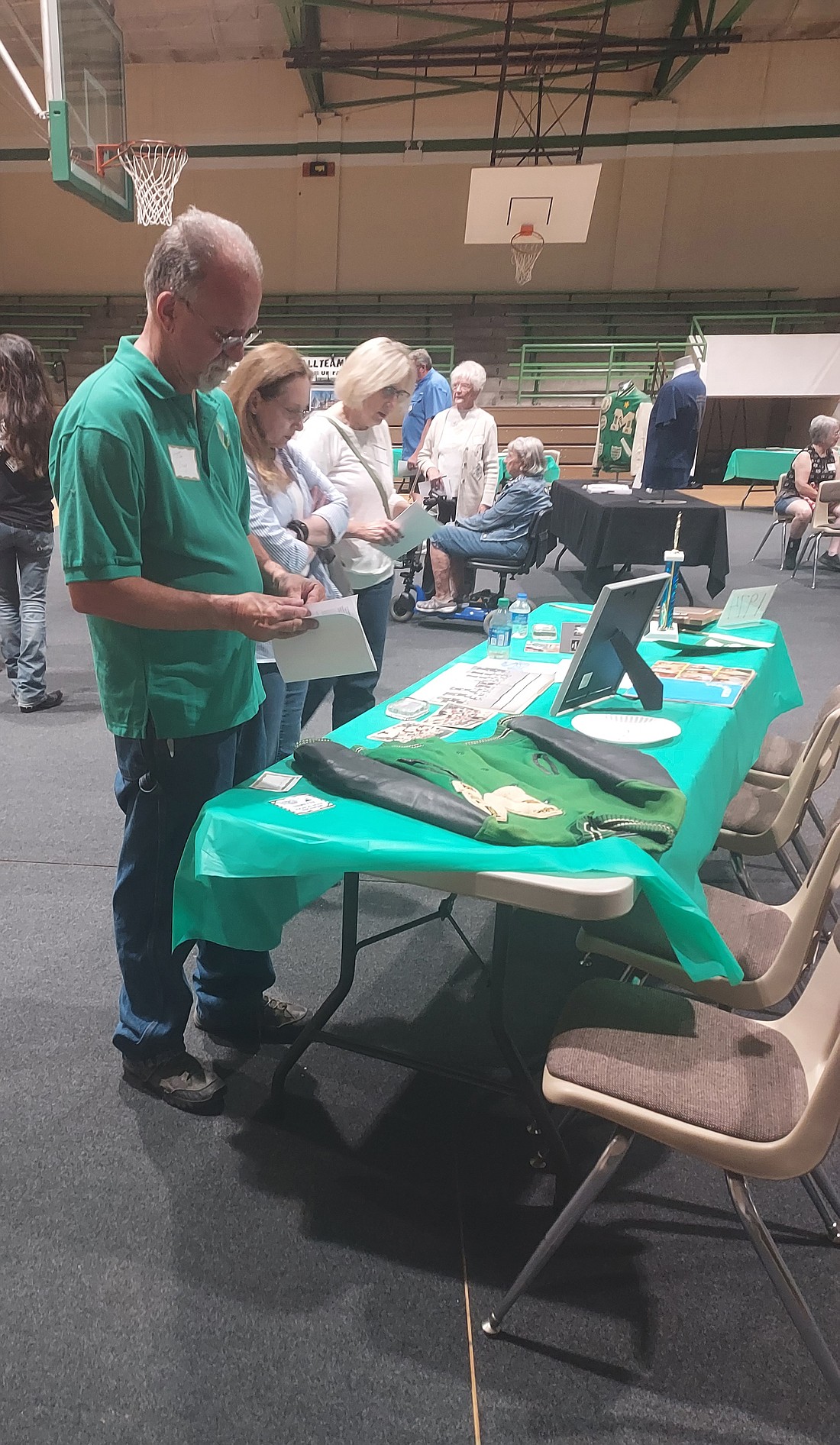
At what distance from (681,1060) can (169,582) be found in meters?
1.07

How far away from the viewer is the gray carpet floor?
1.14m

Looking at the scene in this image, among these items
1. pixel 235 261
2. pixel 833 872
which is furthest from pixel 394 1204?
pixel 235 261

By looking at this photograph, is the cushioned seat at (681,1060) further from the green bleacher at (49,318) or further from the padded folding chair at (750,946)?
the green bleacher at (49,318)

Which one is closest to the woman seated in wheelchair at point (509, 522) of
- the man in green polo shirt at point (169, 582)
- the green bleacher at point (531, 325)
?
the man in green polo shirt at point (169, 582)

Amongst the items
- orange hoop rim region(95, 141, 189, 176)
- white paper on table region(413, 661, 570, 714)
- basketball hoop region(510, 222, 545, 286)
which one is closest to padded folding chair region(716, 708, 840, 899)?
white paper on table region(413, 661, 570, 714)

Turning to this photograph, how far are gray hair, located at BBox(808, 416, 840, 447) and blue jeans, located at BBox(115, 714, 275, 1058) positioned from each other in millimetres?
6722

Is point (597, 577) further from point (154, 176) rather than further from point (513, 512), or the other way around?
point (154, 176)

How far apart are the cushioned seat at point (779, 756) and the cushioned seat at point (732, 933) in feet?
2.67

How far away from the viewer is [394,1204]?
4.74ft

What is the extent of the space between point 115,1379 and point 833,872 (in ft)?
4.14

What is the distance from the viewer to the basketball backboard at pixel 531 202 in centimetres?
936

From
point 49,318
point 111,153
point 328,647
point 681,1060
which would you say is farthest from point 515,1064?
point 49,318

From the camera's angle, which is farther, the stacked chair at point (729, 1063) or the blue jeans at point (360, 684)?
the blue jeans at point (360, 684)

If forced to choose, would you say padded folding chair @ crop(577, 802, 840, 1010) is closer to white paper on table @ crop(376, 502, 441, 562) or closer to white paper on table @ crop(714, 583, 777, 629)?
white paper on table @ crop(714, 583, 777, 629)
